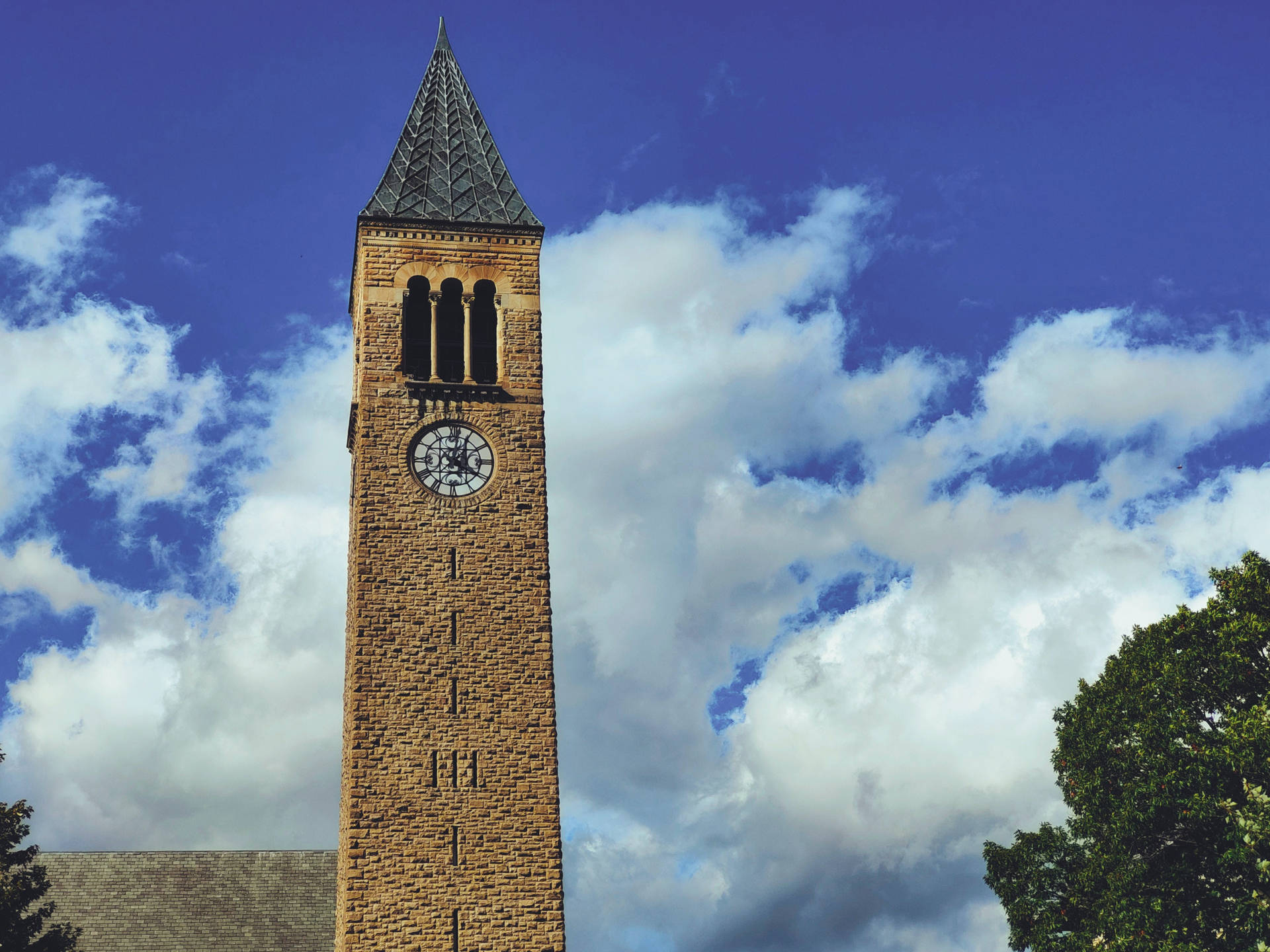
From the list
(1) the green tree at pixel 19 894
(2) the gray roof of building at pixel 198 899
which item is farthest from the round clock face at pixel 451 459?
(2) the gray roof of building at pixel 198 899

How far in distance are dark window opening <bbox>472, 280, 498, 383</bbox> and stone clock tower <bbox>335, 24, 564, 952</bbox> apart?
0.17 ft

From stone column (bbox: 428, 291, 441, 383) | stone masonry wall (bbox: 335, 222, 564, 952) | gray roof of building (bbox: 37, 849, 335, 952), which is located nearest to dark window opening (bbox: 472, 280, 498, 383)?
stone masonry wall (bbox: 335, 222, 564, 952)

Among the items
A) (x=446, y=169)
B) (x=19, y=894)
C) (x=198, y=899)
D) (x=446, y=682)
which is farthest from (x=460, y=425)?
(x=198, y=899)

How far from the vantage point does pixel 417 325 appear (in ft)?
125

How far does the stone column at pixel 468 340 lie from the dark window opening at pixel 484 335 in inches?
5.3

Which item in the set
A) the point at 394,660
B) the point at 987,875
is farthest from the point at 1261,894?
the point at 394,660

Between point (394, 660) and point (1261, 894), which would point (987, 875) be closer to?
point (1261, 894)

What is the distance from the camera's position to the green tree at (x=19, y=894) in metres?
31.1

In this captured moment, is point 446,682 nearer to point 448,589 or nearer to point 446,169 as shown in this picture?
point 448,589

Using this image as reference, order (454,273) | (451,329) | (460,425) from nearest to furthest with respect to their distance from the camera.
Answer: (460,425) < (454,273) < (451,329)

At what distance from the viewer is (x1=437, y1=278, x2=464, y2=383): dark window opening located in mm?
38125

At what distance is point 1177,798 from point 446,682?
54.2 ft

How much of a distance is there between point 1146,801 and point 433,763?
15.9m

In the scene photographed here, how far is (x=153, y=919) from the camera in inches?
1649
